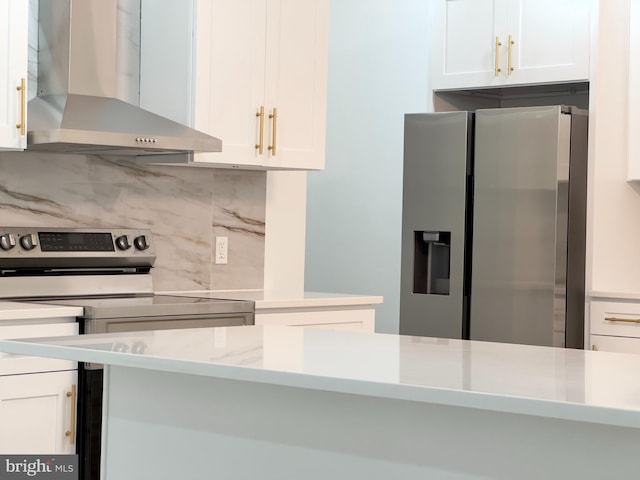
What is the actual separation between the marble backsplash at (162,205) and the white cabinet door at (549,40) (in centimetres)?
138

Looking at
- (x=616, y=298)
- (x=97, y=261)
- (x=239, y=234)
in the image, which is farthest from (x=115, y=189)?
(x=616, y=298)

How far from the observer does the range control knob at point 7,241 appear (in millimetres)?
3535

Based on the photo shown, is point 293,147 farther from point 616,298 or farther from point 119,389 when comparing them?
point 119,389

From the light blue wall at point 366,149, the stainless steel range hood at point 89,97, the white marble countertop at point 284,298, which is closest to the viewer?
the stainless steel range hood at point 89,97

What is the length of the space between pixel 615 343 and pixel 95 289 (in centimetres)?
228

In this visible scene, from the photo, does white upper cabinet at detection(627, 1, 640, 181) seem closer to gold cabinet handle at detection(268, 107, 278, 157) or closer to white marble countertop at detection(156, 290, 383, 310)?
white marble countertop at detection(156, 290, 383, 310)

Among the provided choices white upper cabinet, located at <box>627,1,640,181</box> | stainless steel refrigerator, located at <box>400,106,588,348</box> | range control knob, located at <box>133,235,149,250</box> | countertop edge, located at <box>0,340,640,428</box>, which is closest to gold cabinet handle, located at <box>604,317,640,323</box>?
stainless steel refrigerator, located at <box>400,106,588,348</box>

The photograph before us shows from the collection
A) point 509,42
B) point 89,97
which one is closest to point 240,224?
point 89,97

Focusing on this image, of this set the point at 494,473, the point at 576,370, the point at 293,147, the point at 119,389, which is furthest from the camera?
the point at 293,147

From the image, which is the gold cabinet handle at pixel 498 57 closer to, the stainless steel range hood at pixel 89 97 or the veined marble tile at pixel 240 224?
the veined marble tile at pixel 240 224

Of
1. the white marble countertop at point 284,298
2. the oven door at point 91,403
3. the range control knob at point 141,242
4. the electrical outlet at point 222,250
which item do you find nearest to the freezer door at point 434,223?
the white marble countertop at point 284,298

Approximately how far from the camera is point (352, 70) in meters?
5.89

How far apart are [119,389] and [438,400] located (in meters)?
0.91

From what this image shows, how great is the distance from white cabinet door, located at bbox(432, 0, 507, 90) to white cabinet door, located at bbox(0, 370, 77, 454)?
261 cm
